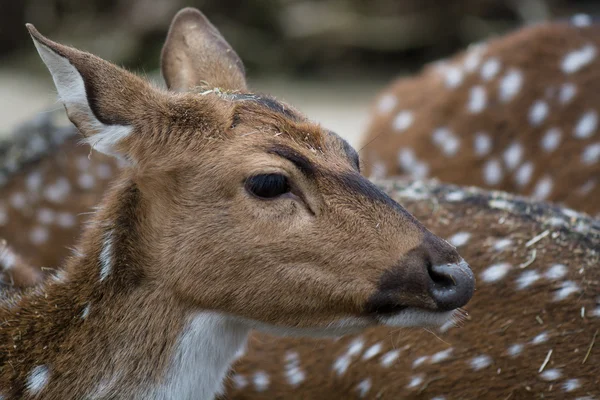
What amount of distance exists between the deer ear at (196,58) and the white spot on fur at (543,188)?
2.55 meters

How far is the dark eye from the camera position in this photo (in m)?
3.19

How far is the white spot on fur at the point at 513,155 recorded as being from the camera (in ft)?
19.7

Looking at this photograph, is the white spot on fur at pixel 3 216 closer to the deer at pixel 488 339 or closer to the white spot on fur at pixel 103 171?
the white spot on fur at pixel 103 171

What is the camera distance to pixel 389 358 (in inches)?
156

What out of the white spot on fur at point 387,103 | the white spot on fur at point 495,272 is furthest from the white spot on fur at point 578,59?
the white spot on fur at point 495,272

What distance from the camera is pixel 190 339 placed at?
3289mm

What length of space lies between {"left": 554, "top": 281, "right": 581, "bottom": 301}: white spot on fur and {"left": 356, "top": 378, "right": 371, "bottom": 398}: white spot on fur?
0.87 meters

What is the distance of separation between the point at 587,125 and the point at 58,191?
3.46m

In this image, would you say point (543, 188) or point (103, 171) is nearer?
point (543, 188)

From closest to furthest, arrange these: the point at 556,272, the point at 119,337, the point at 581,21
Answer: the point at 119,337
the point at 556,272
the point at 581,21

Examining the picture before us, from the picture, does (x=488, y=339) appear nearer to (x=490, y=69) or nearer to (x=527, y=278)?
(x=527, y=278)

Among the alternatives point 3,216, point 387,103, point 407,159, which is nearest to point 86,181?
point 3,216

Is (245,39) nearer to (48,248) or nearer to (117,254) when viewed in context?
(48,248)

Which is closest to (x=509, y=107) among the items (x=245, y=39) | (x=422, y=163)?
(x=422, y=163)
